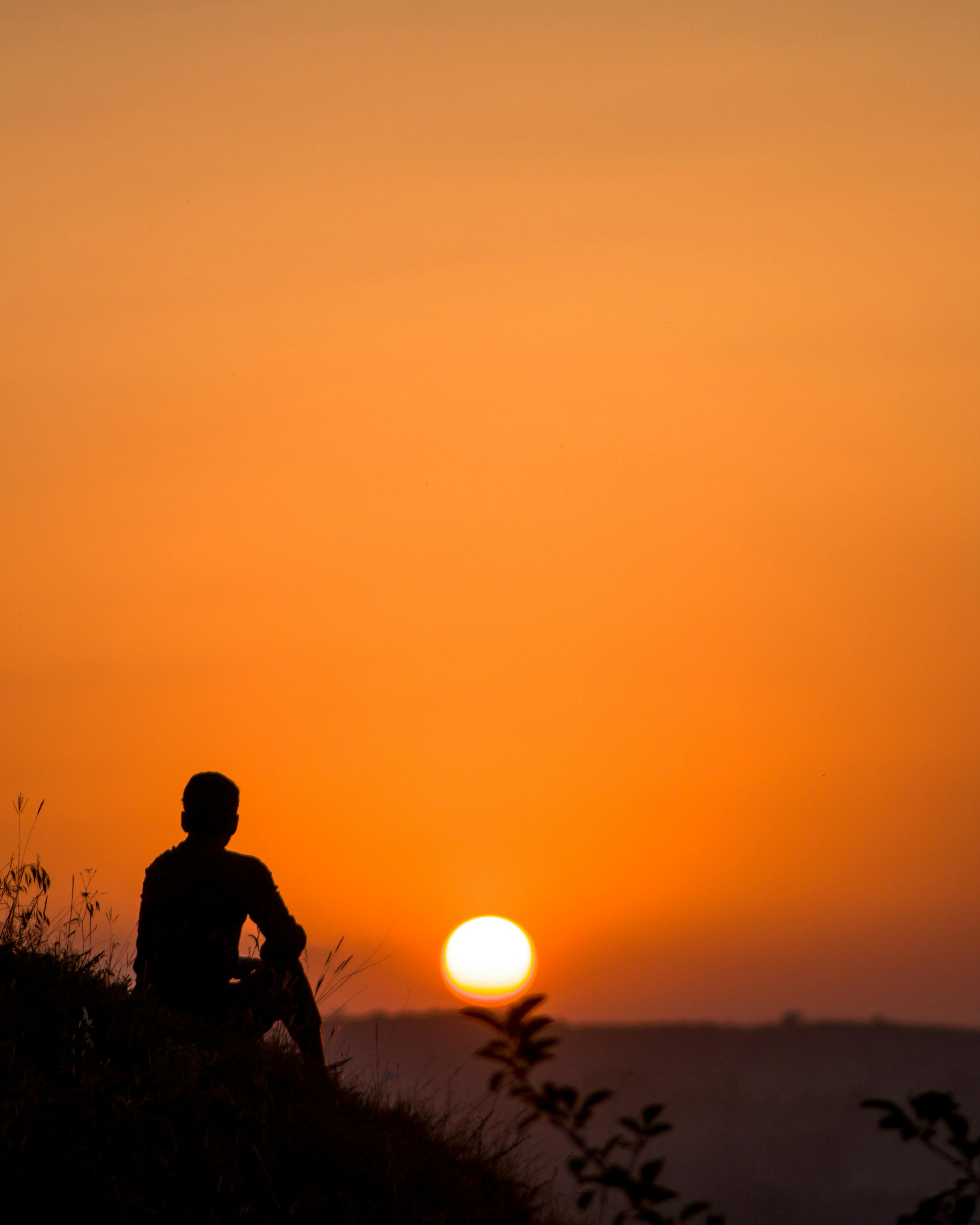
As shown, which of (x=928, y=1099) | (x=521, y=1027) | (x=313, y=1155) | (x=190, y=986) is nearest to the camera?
(x=928, y=1099)

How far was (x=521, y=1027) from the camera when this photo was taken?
348cm

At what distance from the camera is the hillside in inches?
229

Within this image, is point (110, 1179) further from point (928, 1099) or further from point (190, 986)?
point (928, 1099)

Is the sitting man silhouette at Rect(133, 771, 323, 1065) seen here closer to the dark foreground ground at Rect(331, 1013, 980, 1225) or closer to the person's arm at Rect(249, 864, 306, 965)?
the person's arm at Rect(249, 864, 306, 965)

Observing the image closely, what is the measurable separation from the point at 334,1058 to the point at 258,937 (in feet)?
2.61

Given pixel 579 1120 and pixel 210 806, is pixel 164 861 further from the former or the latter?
pixel 579 1120

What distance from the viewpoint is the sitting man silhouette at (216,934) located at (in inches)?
296

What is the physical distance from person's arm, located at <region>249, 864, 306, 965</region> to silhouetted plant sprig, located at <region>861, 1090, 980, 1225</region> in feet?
15.6

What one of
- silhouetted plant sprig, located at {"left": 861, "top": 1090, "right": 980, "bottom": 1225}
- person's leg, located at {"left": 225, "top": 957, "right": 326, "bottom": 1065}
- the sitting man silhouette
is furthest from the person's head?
silhouetted plant sprig, located at {"left": 861, "top": 1090, "right": 980, "bottom": 1225}

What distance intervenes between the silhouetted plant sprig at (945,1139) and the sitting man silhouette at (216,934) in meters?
4.73

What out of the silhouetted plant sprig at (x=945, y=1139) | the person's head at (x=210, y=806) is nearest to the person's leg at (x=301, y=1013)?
the person's head at (x=210, y=806)

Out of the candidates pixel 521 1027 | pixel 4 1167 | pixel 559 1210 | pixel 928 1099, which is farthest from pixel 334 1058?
pixel 928 1099

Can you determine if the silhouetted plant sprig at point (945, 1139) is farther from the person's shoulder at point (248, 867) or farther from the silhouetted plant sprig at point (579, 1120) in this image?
the person's shoulder at point (248, 867)

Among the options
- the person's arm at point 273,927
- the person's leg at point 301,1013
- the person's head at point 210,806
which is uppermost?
the person's head at point 210,806
